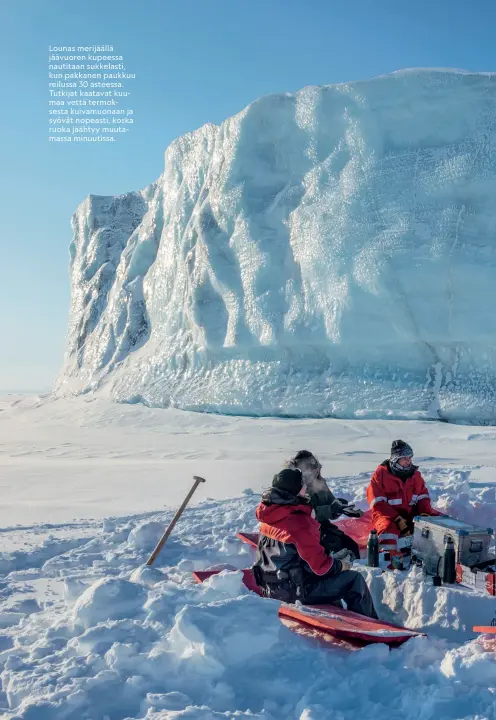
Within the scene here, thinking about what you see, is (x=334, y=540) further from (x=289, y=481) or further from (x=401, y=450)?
(x=289, y=481)

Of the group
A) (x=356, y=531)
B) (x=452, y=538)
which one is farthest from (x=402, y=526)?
(x=452, y=538)

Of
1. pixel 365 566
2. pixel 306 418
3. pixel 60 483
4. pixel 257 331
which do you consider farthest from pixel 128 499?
pixel 257 331

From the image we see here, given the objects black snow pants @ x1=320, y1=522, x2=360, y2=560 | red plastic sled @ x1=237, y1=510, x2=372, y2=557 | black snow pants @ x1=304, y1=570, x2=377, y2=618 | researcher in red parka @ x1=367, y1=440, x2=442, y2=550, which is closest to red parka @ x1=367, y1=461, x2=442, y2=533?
researcher in red parka @ x1=367, y1=440, x2=442, y2=550

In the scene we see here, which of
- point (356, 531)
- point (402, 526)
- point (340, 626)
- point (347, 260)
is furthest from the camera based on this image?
point (347, 260)

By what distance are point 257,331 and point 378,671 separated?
1405 cm

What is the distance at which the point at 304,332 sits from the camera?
15930mm

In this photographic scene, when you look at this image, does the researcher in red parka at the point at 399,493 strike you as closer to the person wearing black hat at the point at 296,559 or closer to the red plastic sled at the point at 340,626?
the person wearing black hat at the point at 296,559

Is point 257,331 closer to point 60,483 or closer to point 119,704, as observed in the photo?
point 60,483

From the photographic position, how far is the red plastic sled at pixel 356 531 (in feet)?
18.4

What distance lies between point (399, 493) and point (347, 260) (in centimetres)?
1077

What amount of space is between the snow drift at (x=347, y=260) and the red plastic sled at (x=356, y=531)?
8.24 metres

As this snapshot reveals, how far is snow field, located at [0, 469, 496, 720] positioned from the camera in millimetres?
2676

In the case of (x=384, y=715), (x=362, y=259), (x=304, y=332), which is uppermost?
(x=362, y=259)

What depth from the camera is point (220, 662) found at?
2.97m
